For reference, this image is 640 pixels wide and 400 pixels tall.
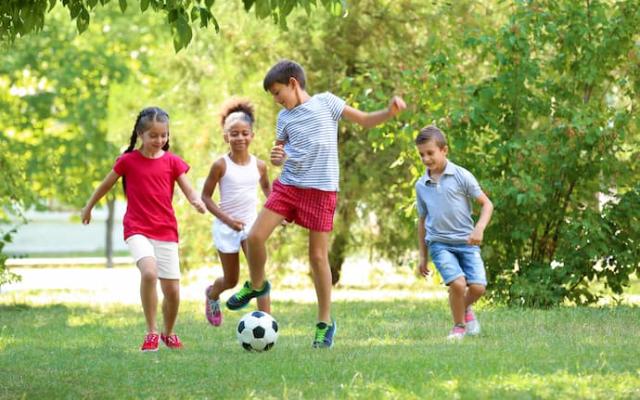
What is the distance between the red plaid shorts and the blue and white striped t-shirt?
0.17ft

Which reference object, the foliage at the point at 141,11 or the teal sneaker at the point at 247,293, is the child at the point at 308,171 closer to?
the teal sneaker at the point at 247,293

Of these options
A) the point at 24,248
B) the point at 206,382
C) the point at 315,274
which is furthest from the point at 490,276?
the point at 24,248

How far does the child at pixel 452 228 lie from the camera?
8.88 meters

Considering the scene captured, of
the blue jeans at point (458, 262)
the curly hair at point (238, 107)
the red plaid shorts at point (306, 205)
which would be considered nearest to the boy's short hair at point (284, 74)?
the red plaid shorts at point (306, 205)

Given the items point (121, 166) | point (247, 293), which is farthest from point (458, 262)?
point (121, 166)

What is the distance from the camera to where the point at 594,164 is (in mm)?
11641

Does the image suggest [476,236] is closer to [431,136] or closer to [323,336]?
[431,136]

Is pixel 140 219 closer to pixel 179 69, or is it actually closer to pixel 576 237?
pixel 576 237

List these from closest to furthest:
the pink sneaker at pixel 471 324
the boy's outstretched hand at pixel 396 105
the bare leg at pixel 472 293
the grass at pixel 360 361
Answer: the grass at pixel 360 361
the boy's outstretched hand at pixel 396 105
the pink sneaker at pixel 471 324
the bare leg at pixel 472 293

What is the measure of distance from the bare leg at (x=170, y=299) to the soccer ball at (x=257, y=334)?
2.33 ft

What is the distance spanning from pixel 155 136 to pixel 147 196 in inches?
16.9

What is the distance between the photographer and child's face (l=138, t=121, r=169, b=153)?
865 cm

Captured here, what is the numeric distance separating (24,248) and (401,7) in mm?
36719

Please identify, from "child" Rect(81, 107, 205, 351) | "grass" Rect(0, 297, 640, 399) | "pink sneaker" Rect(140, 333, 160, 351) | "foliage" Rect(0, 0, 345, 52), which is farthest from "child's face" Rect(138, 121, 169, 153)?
"foliage" Rect(0, 0, 345, 52)
